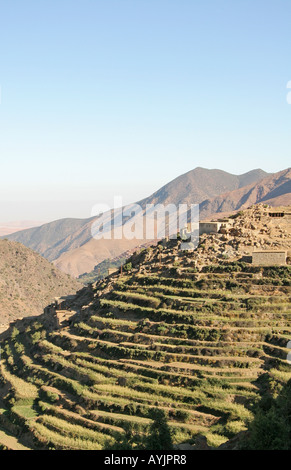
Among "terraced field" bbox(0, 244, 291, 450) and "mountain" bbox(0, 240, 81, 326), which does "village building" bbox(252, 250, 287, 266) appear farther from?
"mountain" bbox(0, 240, 81, 326)

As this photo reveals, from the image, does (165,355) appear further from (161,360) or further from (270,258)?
(270,258)

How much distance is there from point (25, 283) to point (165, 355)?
56352 millimetres

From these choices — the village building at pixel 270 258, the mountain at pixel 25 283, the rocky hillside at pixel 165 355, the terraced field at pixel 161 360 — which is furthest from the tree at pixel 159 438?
the mountain at pixel 25 283

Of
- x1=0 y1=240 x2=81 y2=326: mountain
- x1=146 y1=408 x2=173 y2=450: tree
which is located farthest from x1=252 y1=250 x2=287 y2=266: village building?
x1=0 y1=240 x2=81 y2=326: mountain

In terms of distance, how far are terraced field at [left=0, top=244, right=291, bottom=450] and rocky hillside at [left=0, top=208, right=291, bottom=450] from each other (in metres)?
0.07

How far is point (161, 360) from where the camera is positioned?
102ft

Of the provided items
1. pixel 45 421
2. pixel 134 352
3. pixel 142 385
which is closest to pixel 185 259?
pixel 134 352

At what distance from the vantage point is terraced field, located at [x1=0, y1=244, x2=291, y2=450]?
27312 mm

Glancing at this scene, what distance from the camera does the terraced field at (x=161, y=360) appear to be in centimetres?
2731

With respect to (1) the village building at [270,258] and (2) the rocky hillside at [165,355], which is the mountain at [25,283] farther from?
(1) the village building at [270,258]

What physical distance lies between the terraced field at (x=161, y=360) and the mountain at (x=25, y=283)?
34.2 metres

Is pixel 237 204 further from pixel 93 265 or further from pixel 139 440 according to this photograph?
pixel 139 440

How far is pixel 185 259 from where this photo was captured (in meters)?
39.8
